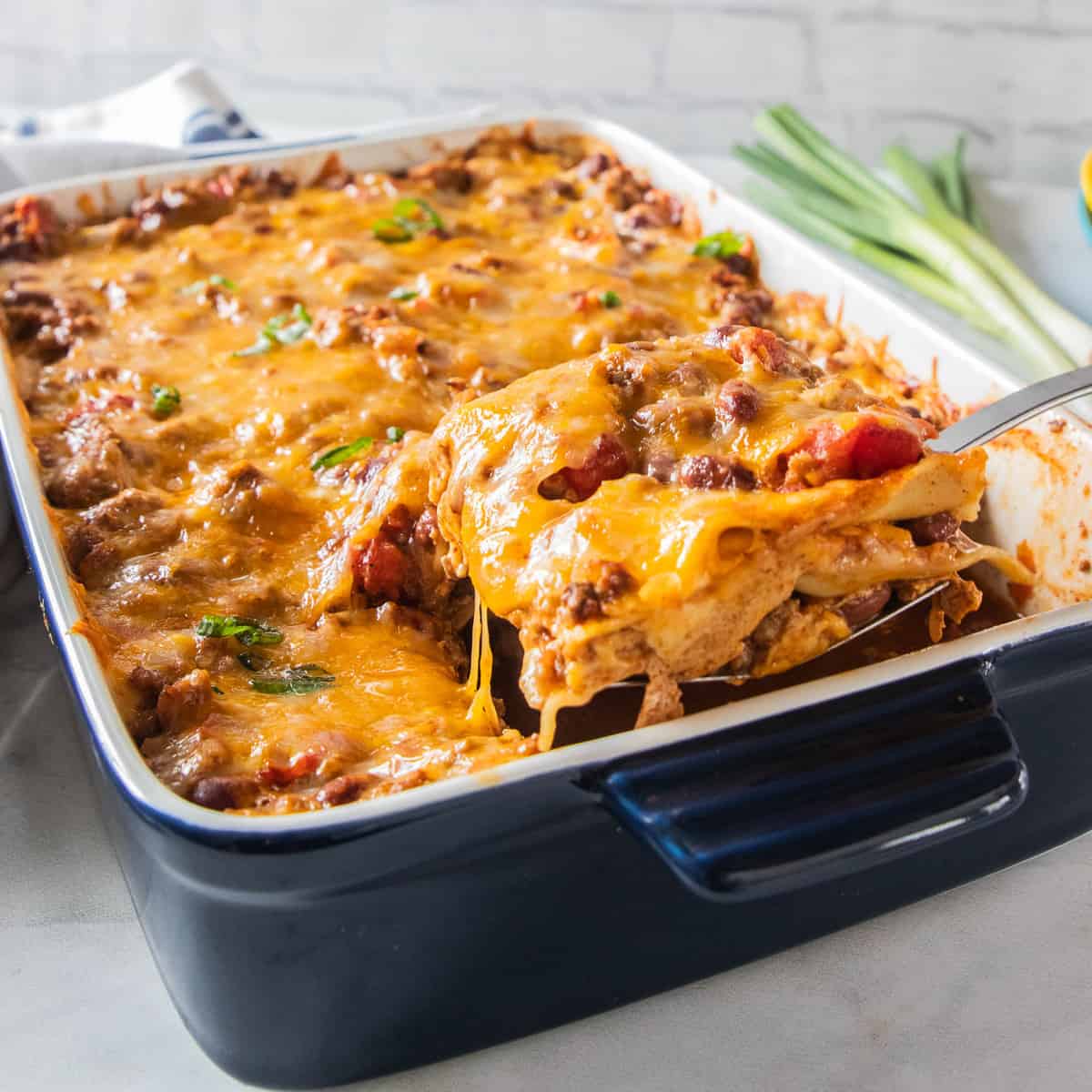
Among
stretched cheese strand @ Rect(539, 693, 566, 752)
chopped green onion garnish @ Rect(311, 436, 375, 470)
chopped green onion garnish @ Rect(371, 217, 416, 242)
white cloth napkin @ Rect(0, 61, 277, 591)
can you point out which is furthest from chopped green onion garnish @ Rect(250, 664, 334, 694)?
white cloth napkin @ Rect(0, 61, 277, 591)

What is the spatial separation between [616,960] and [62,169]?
2.96 metres

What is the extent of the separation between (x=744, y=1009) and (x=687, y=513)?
0.74 m

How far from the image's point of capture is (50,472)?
2.48 metres

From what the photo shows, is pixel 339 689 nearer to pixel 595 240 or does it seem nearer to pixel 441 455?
pixel 441 455

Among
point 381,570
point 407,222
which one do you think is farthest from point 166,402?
point 407,222

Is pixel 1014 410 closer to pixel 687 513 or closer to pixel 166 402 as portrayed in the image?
pixel 687 513

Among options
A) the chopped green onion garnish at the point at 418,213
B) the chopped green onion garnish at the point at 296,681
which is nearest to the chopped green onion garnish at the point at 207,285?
the chopped green onion garnish at the point at 418,213

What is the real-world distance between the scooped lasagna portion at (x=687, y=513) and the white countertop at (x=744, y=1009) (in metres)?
0.47

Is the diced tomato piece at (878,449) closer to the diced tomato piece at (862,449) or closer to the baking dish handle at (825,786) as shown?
the diced tomato piece at (862,449)

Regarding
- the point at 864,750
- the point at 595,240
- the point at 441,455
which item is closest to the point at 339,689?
the point at 441,455

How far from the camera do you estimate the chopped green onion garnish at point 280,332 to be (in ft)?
9.42

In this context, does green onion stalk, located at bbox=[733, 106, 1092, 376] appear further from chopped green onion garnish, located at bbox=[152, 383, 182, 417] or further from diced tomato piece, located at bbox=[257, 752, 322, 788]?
diced tomato piece, located at bbox=[257, 752, 322, 788]

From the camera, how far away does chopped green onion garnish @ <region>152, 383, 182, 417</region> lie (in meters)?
2.67

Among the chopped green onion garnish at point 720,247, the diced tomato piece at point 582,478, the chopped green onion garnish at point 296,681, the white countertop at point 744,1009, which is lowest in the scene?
the white countertop at point 744,1009
